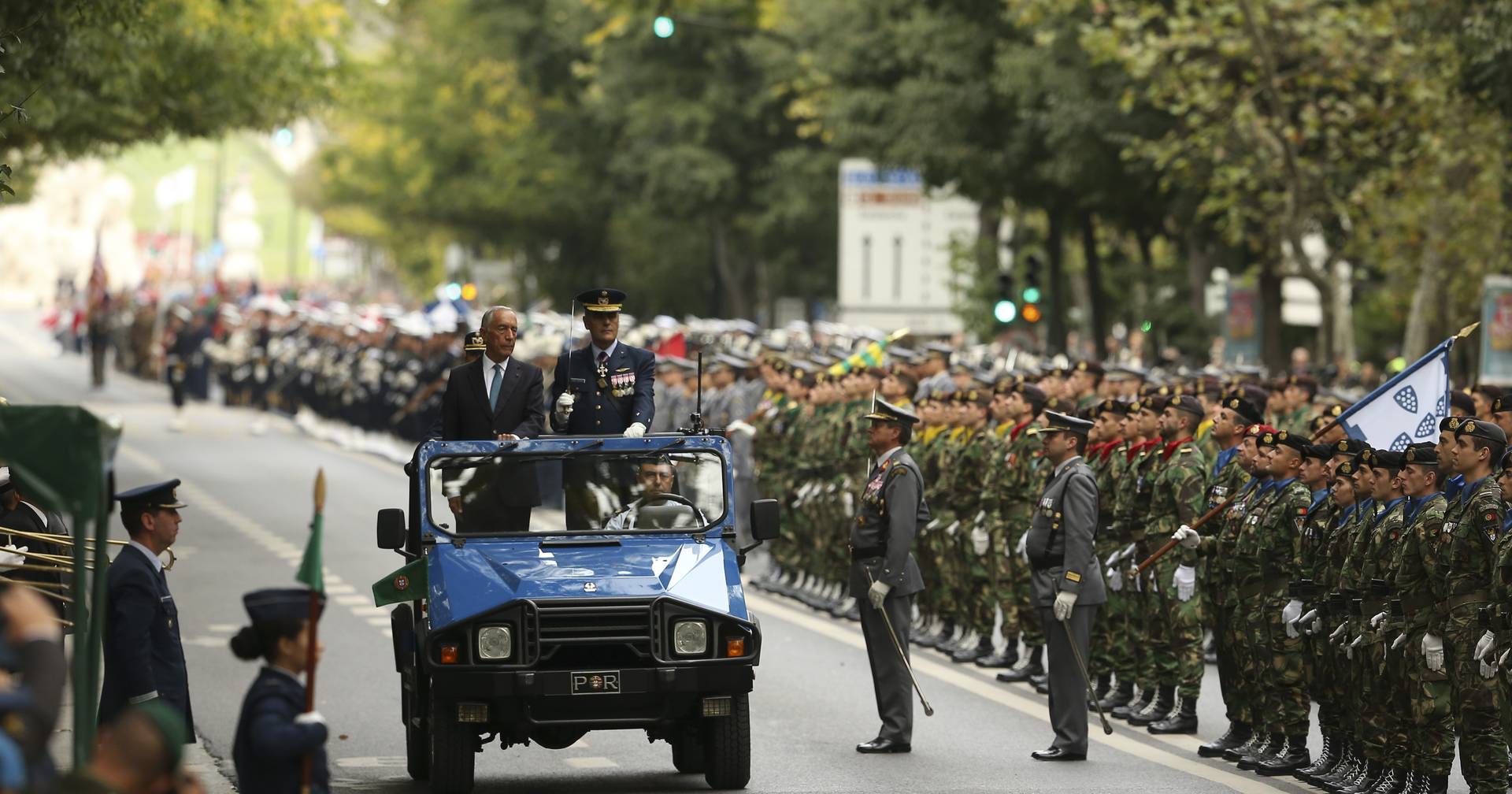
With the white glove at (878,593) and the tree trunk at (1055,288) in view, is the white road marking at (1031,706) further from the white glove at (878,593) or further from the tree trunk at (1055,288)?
the tree trunk at (1055,288)

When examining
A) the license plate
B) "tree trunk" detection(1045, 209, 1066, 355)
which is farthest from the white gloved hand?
"tree trunk" detection(1045, 209, 1066, 355)

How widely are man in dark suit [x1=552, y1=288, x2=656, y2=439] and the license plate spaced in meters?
2.36

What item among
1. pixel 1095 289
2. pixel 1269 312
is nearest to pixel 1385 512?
pixel 1269 312

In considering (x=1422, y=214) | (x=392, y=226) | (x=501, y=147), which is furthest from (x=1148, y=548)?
(x=392, y=226)

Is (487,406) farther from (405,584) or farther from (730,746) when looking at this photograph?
(730,746)

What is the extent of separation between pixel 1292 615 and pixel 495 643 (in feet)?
14.5

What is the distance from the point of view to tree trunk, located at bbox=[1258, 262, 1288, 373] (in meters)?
35.2

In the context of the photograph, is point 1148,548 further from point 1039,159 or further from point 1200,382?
point 1039,159

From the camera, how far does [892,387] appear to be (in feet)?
67.9

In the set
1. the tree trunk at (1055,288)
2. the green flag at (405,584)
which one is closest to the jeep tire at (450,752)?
the green flag at (405,584)

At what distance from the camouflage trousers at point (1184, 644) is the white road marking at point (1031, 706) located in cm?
36

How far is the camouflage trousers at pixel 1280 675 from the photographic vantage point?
44.5 ft

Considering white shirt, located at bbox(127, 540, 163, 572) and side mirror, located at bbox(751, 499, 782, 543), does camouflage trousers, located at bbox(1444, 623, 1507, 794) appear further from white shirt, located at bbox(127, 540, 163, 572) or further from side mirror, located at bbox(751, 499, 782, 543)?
white shirt, located at bbox(127, 540, 163, 572)

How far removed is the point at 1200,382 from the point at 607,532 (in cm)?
940
